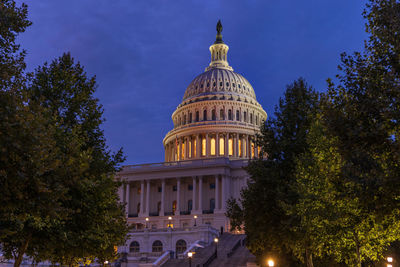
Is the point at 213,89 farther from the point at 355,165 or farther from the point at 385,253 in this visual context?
the point at 355,165

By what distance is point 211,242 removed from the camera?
66.7m

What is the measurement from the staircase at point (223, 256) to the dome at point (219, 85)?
6923cm

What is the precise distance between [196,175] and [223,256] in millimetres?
42052

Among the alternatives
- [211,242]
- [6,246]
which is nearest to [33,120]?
[6,246]

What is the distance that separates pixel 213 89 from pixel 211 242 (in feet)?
227

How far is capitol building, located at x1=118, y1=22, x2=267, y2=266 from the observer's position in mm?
69250

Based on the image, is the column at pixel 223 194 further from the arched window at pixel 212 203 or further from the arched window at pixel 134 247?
the arched window at pixel 134 247

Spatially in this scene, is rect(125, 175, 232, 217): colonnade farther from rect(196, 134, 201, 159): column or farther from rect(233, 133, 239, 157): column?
rect(233, 133, 239, 157): column

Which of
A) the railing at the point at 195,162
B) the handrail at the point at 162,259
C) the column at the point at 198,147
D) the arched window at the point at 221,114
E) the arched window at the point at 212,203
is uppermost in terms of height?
the arched window at the point at 221,114

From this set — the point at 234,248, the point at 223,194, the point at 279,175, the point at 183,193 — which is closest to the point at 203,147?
the point at 183,193

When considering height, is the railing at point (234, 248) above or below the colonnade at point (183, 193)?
below

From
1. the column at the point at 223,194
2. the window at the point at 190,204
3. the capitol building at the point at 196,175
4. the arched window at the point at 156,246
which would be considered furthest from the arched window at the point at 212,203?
the arched window at the point at 156,246

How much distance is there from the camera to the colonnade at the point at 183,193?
93625mm

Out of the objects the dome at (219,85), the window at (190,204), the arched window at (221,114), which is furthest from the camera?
the dome at (219,85)
